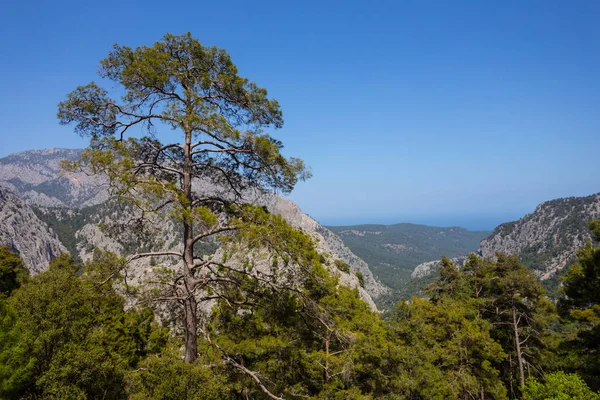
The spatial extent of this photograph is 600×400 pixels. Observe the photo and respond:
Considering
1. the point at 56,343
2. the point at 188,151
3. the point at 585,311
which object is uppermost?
the point at 188,151

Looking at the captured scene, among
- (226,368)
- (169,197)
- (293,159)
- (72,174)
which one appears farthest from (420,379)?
(72,174)

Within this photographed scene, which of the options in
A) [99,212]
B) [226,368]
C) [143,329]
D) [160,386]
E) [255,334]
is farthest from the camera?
[99,212]

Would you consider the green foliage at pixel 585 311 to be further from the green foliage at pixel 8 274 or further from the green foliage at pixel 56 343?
the green foliage at pixel 8 274

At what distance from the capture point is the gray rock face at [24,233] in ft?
382

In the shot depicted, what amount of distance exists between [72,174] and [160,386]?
4654 mm

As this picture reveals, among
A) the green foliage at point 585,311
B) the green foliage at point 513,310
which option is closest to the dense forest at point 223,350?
the green foliage at point 585,311

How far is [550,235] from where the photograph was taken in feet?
513

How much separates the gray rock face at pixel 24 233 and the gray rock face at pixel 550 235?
650 feet

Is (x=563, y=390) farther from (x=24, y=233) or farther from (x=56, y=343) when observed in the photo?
(x=24, y=233)

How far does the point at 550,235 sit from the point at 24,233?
232 m

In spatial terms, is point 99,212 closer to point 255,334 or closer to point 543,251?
point 255,334

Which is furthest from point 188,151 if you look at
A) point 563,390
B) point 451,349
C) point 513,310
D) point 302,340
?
point 513,310

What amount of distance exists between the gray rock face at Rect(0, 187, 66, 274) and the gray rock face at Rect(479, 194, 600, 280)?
7794 inches

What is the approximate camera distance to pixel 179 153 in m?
8.89
